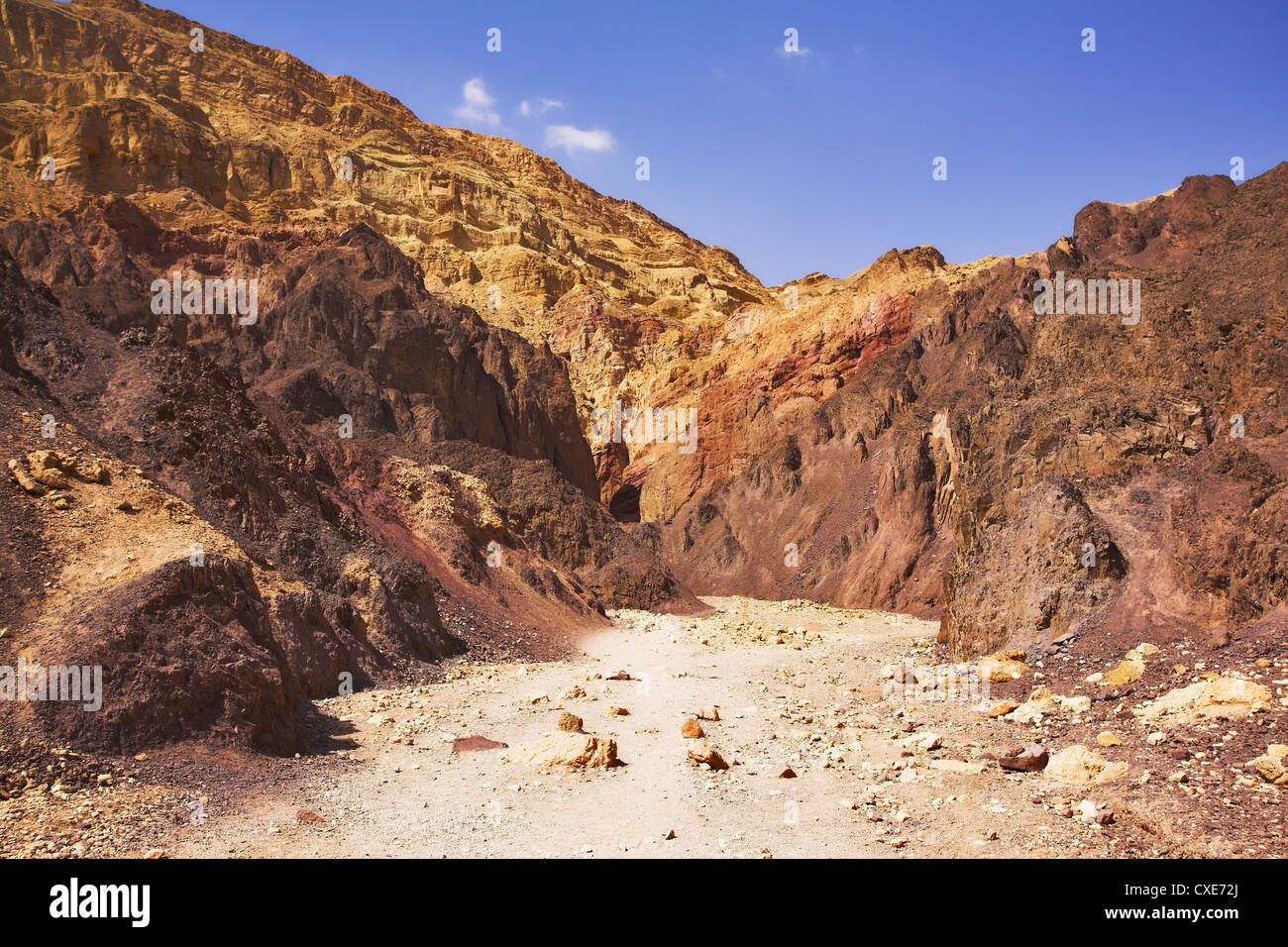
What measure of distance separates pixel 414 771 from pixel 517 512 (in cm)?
2629

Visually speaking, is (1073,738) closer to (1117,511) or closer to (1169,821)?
(1169,821)

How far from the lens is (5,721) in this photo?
10.1 metres

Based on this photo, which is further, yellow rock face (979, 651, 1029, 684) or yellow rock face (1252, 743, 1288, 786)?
yellow rock face (979, 651, 1029, 684)

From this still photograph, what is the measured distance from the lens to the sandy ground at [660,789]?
961 cm

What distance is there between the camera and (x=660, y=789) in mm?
12062

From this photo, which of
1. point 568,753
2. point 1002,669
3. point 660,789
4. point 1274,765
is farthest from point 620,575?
point 1274,765

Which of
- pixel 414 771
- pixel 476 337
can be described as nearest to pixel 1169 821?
pixel 414 771

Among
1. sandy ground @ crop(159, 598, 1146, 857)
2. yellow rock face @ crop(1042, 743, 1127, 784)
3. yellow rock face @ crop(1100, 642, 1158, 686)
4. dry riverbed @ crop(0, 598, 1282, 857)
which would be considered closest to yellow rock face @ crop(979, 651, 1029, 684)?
dry riverbed @ crop(0, 598, 1282, 857)

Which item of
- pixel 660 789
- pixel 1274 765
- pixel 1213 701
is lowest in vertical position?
pixel 660 789

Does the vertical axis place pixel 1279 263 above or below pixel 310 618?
above

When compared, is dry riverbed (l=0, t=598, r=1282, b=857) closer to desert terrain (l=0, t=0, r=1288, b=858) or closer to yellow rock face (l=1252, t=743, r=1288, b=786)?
desert terrain (l=0, t=0, r=1288, b=858)

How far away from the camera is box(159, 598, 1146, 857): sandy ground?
9.61m

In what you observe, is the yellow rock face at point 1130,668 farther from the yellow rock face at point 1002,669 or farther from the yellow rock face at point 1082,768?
the yellow rock face at point 1082,768

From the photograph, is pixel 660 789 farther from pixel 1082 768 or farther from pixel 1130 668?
pixel 1130 668
